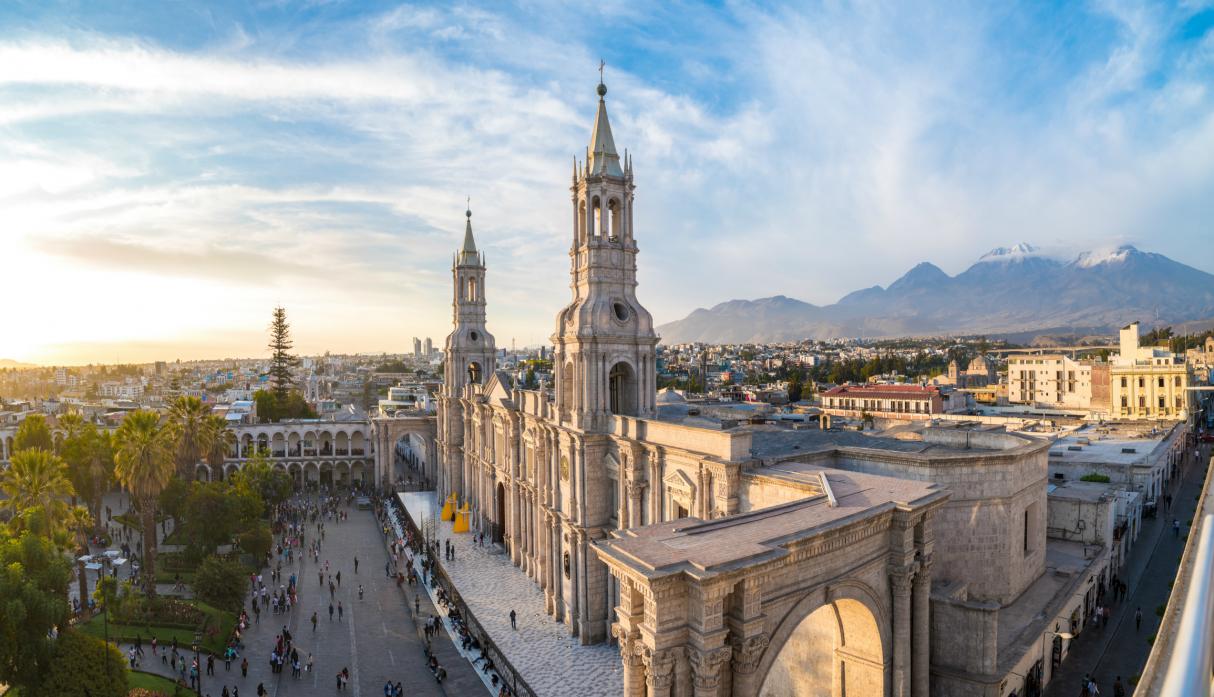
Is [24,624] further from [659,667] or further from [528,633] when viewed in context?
[659,667]

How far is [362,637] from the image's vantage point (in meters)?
26.6

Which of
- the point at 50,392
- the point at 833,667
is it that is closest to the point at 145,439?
the point at 833,667

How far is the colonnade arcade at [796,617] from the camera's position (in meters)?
10.8

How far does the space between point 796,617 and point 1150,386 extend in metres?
62.2

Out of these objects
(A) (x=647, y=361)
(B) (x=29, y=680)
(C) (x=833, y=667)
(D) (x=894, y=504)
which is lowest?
(B) (x=29, y=680)

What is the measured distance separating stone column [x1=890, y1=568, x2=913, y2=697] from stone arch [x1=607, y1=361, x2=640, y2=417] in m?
13.0

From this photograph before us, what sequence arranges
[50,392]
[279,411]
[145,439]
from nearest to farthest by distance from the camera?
[145,439], [279,411], [50,392]

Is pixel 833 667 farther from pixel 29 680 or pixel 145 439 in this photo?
pixel 145 439

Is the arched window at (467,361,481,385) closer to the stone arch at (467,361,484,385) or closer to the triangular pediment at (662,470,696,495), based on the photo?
the stone arch at (467,361,484,385)

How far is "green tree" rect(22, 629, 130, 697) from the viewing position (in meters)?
17.2

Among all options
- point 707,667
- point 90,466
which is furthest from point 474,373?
point 707,667

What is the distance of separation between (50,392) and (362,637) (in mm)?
164531

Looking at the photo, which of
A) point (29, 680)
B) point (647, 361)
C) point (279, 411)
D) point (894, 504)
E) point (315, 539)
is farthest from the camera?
point (279, 411)

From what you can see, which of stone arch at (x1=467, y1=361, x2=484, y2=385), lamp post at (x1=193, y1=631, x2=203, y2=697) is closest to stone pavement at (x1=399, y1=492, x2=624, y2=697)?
lamp post at (x1=193, y1=631, x2=203, y2=697)
